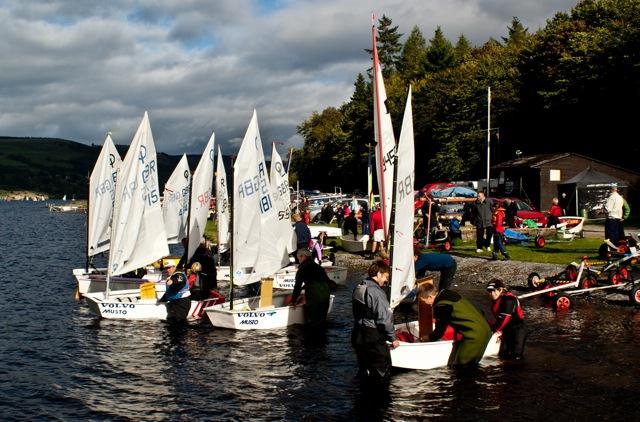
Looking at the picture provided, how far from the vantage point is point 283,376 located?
1647cm

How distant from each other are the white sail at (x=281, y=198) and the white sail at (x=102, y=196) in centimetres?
754

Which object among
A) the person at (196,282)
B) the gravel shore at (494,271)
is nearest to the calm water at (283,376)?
the person at (196,282)

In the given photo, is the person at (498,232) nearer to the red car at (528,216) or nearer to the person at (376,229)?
the person at (376,229)

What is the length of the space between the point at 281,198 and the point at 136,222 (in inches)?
253

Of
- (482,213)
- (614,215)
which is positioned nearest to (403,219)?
(614,215)

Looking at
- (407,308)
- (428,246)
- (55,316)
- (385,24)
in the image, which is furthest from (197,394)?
(385,24)

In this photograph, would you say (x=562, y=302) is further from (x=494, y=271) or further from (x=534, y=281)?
(x=494, y=271)

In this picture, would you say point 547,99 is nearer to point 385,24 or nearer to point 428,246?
point 428,246

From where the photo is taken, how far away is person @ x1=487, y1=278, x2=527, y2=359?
16.5 metres

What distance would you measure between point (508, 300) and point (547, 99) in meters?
60.2

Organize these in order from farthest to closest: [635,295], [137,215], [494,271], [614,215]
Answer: [494,271]
[614,215]
[137,215]
[635,295]

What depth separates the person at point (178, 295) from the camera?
22109 mm

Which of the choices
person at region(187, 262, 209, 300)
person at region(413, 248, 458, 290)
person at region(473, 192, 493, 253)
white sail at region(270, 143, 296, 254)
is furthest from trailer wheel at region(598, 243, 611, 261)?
person at region(187, 262, 209, 300)

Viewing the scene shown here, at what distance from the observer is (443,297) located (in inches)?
599
